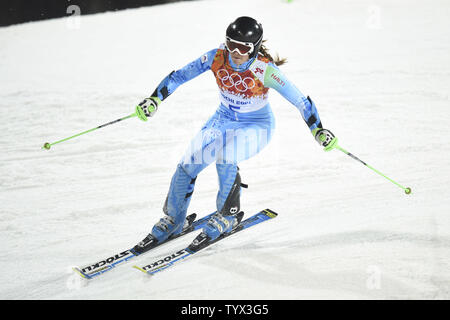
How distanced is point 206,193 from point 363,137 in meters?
1.94

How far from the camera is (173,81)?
12.6 ft

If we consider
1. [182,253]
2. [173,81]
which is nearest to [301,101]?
[173,81]

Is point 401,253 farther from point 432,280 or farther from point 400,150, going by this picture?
point 400,150

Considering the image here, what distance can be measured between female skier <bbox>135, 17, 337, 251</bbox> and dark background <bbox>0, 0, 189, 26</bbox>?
20.6ft

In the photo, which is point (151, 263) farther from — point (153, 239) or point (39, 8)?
point (39, 8)

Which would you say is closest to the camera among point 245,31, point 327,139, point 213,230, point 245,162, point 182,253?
point 245,31

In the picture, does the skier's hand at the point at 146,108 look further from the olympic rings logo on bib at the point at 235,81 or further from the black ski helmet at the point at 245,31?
the black ski helmet at the point at 245,31

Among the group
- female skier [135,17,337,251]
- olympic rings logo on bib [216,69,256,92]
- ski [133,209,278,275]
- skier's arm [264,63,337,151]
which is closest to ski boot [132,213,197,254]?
female skier [135,17,337,251]

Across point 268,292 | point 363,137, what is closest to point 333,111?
point 363,137

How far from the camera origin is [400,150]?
543 centimetres

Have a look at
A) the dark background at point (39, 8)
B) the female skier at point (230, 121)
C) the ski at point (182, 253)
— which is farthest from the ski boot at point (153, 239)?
the dark background at point (39, 8)

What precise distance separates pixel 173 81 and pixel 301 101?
35.6 inches

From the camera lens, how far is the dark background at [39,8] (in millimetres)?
9070
